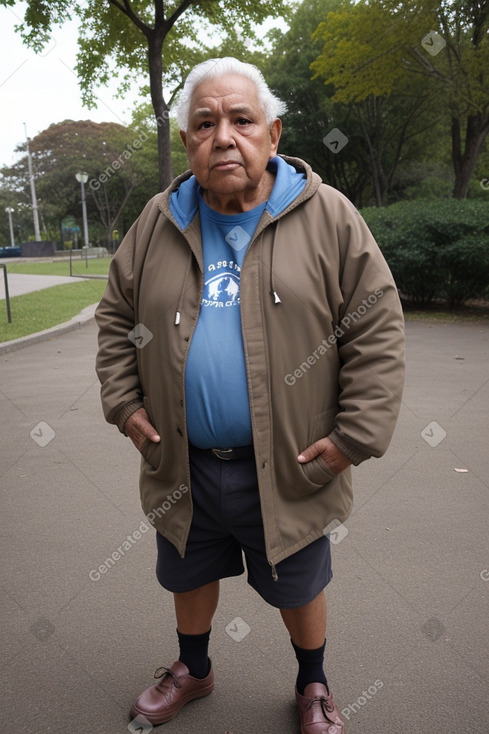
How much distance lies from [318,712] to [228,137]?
6.17ft

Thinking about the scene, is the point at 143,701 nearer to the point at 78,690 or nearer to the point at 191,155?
the point at 78,690

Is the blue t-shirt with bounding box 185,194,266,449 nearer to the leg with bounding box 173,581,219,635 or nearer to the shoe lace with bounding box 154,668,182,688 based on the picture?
the leg with bounding box 173,581,219,635

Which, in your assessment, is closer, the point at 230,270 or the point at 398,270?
the point at 230,270

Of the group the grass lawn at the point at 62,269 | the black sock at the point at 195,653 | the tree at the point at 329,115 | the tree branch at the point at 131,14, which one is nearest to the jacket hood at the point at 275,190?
the black sock at the point at 195,653

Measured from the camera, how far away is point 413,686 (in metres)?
2.55

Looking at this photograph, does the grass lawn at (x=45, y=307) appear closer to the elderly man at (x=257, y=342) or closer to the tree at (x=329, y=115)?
the elderly man at (x=257, y=342)

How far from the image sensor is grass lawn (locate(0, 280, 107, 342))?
10987mm

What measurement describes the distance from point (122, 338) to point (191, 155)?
641mm

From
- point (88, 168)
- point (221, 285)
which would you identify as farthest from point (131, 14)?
point (88, 168)

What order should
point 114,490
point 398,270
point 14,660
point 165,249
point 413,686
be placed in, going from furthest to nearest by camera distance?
1. point 398,270
2. point 114,490
3. point 14,660
4. point 413,686
5. point 165,249

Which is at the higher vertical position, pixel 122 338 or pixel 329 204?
pixel 329 204

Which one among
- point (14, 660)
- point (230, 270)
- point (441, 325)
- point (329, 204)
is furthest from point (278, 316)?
point (441, 325)

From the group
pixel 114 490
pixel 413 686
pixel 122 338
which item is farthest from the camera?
pixel 114 490

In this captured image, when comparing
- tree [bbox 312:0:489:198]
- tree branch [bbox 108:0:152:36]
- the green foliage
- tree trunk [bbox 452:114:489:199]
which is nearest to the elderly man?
the green foliage
